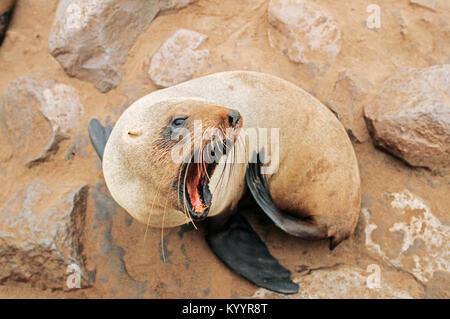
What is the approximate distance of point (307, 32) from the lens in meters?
4.27

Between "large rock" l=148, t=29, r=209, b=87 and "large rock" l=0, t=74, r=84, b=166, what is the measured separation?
86 cm

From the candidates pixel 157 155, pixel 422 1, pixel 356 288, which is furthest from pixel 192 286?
pixel 422 1

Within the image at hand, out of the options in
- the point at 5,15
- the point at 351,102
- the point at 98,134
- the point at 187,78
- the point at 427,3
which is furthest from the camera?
the point at 5,15

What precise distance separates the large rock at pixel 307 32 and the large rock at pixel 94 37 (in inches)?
60.2

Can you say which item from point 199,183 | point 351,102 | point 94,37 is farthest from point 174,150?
point 94,37

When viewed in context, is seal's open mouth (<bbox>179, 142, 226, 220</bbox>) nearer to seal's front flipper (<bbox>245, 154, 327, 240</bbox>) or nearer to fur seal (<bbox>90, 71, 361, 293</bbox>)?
fur seal (<bbox>90, 71, 361, 293</bbox>)

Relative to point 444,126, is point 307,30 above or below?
above

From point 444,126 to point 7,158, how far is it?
4.00m

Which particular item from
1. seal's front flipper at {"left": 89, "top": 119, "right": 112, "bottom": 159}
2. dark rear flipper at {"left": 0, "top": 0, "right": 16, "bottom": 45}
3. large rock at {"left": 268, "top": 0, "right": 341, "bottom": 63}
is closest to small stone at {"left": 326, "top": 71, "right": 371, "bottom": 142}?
large rock at {"left": 268, "top": 0, "right": 341, "bottom": 63}

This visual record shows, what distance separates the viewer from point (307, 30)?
426cm

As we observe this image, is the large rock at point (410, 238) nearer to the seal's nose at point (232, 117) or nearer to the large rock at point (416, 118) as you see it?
the large rock at point (416, 118)

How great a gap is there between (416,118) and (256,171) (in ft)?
4.68

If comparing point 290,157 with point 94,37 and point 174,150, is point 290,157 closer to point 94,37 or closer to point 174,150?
point 174,150

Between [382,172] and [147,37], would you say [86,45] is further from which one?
[382,172]
